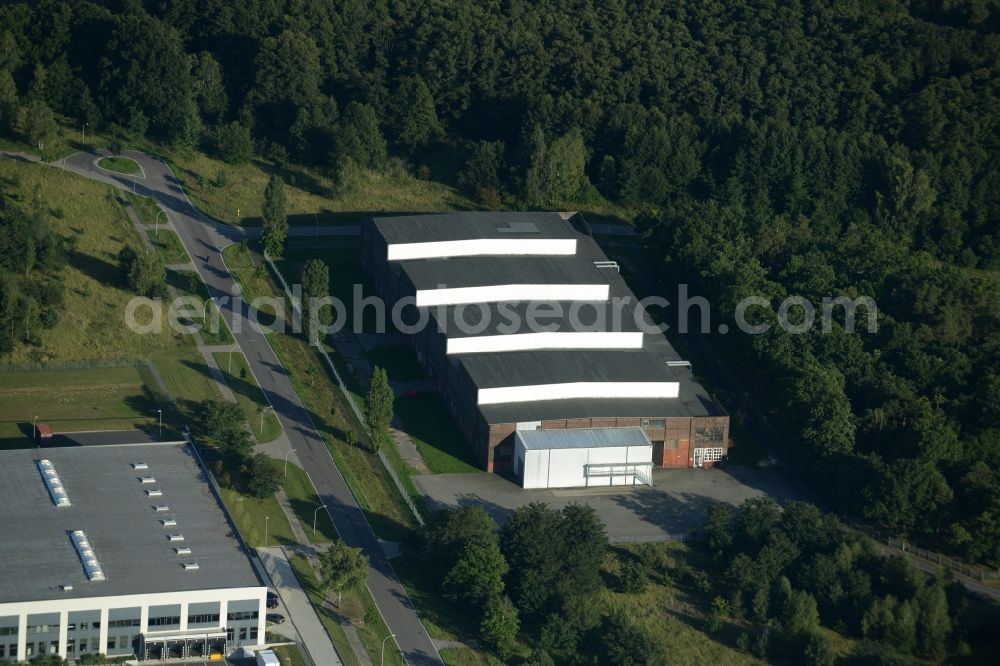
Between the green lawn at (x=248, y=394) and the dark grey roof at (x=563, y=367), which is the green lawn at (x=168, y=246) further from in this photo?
the dark grey roof at (x=563, y=367)

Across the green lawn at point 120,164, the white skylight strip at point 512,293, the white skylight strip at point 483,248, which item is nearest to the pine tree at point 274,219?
the white skylight strip at point 483,248

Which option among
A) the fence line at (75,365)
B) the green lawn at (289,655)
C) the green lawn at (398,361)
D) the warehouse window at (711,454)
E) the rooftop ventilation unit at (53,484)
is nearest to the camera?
the green lawn at (289,655)

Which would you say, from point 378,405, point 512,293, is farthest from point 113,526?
point 512,293

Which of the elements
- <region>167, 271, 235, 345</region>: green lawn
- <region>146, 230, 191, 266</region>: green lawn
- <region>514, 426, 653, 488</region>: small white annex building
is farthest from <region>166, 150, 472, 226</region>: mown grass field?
<region>514, 426, 653, 488</region>: small white annex building

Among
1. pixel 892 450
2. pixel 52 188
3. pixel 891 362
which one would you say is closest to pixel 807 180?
pixel 891 362

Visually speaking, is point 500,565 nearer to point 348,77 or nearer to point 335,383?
point 335,383

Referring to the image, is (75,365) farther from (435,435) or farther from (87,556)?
(87,556)
